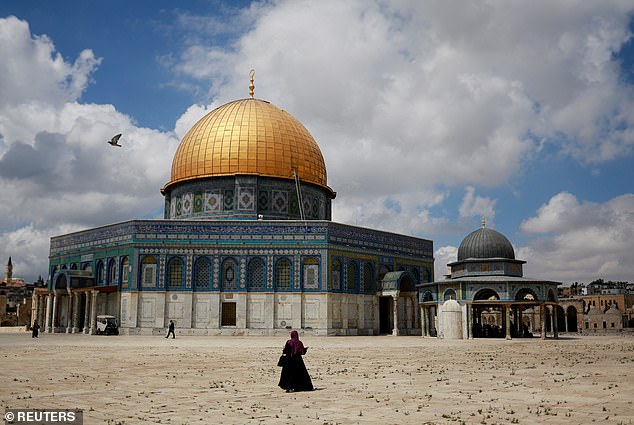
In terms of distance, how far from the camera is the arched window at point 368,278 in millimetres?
44844

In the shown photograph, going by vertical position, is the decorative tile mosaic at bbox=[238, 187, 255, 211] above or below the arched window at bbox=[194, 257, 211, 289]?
above

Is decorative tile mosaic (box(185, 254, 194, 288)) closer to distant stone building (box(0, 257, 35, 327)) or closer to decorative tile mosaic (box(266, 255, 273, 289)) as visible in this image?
decorative tile mosaic (box(266, 255, 273, 289))

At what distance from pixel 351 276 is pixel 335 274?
5.52 ft

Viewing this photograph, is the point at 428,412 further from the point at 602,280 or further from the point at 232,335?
the point at 602,280

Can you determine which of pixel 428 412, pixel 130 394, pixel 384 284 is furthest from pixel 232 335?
pixel 428 412

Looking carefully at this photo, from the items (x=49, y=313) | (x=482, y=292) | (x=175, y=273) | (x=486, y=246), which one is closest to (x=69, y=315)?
(x=49, y=313)

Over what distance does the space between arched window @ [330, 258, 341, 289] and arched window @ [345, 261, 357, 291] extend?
76 centimetres

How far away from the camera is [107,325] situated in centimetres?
4012

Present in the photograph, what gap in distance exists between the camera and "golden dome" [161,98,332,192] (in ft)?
153

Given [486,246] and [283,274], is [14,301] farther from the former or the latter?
[486,246]

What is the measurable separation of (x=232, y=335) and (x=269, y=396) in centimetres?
2960

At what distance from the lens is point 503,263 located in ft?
142

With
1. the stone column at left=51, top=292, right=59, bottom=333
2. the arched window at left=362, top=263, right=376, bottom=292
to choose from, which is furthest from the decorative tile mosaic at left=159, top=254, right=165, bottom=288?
the arched window at left=362, top=263, right=376, bottom=292

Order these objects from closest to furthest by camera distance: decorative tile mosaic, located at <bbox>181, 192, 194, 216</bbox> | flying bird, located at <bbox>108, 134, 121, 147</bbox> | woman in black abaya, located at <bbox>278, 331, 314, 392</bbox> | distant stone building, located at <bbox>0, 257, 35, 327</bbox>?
woman in black abaya, located at <bbox>278, 331, 314, 392</bbox> → flying bird, located at <bbox>108, 134, 121, 147</bbox> → decorative tile mosaic, located at <bbox>181, 192, 194, 216</bbox> → distant stone building, located at <bbox>0, 257, 35, 327</bbox>
